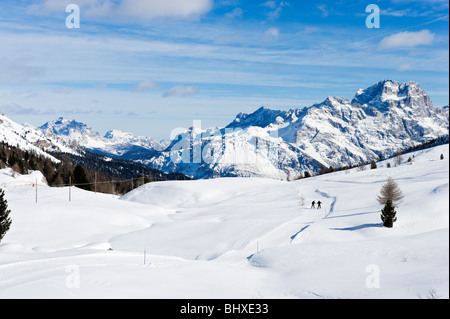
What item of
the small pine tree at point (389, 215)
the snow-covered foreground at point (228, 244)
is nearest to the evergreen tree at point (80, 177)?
the snow-covered foreground at point (228, 244)

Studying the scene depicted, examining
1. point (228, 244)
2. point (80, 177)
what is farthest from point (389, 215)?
point (80, 177)

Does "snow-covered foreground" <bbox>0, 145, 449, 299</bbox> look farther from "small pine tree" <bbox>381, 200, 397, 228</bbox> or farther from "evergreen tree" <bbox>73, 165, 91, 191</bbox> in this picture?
"evergreen tree" <bbox>73, 165, 91, 191</bbox>

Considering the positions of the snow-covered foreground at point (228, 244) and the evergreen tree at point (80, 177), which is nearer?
the snow-covered foreground at point (228, 244)

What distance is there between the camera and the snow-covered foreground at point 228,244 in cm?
1425

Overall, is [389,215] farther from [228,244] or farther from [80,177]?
[80,177]

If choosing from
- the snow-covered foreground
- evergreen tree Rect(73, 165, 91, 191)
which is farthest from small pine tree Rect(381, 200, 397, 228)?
evergreen tree Rect(73, 165, 91, 191)

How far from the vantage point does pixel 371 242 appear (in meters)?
22.6

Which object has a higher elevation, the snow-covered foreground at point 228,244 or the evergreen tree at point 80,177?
the evergreen tree at point 80,177

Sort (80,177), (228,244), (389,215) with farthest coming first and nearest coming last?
(80,177) → (228,244) → (389,215)

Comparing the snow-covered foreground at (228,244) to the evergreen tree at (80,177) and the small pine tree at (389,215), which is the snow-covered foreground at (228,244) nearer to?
the small pine tree at (389,215)

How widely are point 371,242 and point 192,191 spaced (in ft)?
182

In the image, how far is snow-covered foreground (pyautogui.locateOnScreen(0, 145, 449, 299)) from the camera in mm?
14250

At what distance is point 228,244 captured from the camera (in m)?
35.8
